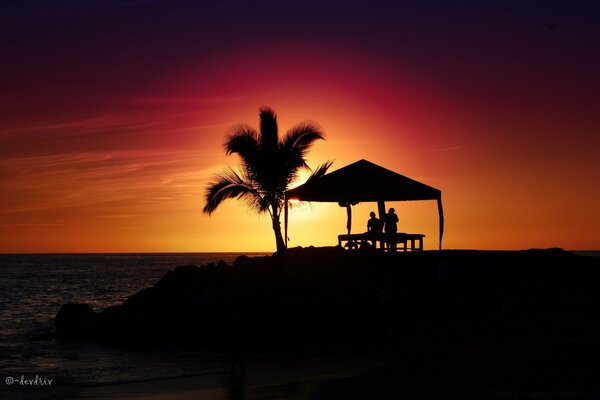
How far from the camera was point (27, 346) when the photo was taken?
1038 inches

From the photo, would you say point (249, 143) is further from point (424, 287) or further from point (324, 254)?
point (424, 287)

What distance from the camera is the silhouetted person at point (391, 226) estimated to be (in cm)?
2523

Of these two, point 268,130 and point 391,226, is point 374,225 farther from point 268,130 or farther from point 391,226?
point 268,130

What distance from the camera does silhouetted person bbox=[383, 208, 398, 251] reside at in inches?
993

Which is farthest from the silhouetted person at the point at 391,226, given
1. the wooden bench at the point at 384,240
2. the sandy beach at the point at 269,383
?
the sandy beach at the point at 269,383

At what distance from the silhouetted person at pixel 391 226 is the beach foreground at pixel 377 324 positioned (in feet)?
3.40

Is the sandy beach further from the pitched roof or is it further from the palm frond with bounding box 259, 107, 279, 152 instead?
the palm frond with bounding box 259, 107, 279, 152

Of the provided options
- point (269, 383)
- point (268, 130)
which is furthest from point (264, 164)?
point (269, 383)

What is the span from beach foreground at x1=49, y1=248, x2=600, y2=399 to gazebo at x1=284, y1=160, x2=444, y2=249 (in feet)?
6.11

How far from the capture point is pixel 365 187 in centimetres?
2400

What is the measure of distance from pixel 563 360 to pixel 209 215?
696 inches

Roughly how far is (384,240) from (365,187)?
2163 mm

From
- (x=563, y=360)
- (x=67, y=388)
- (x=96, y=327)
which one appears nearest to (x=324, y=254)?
(x=96, y=327)

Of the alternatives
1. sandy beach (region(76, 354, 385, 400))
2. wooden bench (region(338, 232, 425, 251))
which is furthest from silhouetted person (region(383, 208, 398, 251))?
sandy beach (region(76, 354, 385, 400))
